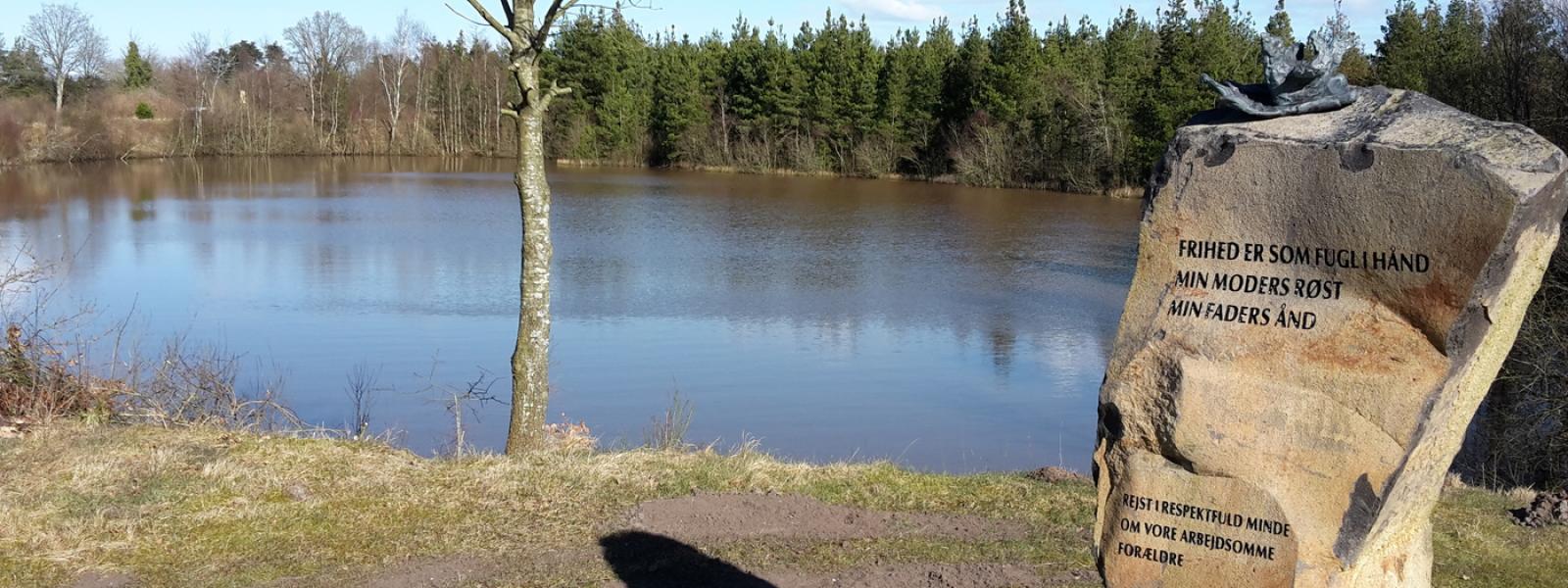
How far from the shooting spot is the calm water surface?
14500 mm

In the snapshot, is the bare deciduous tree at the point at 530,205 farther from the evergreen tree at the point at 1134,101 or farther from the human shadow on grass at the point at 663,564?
the evergreen tree at the point at 1134,101

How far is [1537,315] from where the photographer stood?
14.5m

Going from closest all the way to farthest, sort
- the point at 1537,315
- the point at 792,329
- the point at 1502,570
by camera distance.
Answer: the point at 1502,570
the point at 1537,315
the point at 792,329

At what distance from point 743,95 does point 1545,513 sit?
180 feet

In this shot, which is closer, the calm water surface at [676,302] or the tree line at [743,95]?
the calm water surface at [676,302]

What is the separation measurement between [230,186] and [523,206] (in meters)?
41.9

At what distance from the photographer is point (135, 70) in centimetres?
7656

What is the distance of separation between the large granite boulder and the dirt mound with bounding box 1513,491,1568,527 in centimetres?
404

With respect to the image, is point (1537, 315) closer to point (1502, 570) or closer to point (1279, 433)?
point (1502, 570)

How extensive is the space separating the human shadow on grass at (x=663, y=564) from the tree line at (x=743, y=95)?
3199cm

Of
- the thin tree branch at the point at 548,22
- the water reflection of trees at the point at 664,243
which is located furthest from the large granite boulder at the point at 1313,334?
the water reflection of trees at the point at 664,243

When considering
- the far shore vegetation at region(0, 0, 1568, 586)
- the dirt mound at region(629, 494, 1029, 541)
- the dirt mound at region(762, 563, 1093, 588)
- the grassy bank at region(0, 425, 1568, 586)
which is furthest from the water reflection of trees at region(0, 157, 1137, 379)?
the dirt mound at region(762, 563, 1093, 588)

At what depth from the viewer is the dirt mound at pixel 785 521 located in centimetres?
747

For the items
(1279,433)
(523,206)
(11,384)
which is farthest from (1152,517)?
(11,384)
